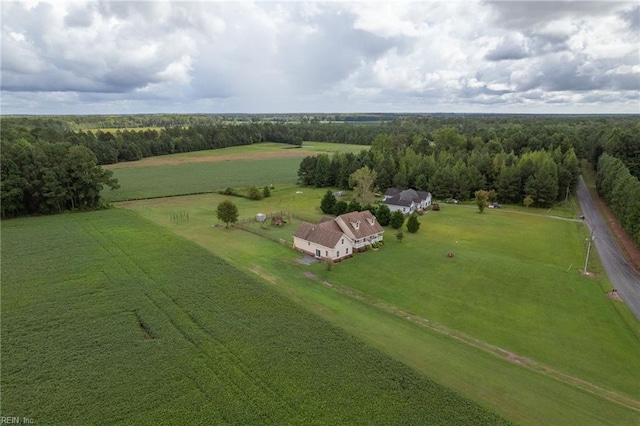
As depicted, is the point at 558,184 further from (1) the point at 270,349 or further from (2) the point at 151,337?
(2) the point at 151,337

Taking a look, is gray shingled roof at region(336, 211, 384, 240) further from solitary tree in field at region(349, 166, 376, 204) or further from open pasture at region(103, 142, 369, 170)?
open pasture at region(103, 142, 369, 170)

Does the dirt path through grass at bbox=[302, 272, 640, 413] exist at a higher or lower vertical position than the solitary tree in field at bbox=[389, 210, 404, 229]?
lower

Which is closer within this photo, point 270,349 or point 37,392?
point 37,392

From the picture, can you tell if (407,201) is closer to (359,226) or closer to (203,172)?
(359,226)

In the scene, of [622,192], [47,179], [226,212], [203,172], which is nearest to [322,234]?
[226,212]

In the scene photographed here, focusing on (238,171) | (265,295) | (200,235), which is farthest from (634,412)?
(238,171)

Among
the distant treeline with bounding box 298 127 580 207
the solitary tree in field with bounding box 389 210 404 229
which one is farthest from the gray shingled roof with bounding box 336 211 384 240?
the distant treeline with bounding box 298 127 580 207
